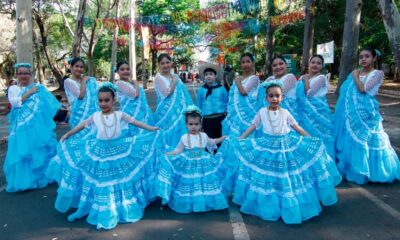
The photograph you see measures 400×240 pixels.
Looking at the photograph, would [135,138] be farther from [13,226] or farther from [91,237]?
[13,226]

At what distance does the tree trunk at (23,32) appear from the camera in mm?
9797

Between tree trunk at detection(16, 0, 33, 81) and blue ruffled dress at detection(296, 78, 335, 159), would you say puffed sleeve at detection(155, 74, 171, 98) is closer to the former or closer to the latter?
blue ruffled dress at detection(296, 78, 335, 159)

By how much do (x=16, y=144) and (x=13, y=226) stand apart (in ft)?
5.51

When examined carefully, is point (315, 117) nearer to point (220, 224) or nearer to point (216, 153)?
point (216, 153)

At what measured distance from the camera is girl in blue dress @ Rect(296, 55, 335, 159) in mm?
6012

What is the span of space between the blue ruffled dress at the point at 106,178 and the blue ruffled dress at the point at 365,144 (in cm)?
309

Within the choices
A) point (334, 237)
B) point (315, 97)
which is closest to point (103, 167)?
point (334, 237)

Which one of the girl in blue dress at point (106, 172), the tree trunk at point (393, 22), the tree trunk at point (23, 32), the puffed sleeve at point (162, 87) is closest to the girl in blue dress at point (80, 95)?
the puffed sleeve at point (162, 87)

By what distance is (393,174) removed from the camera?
558cm

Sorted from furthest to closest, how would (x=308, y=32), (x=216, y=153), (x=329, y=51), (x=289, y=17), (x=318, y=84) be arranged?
(x=329, y=51) → (x=308, y=32) → (x=289, y=17) → (x=318, y=84) → (x=216, y=153)

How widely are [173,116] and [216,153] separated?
5.08ft

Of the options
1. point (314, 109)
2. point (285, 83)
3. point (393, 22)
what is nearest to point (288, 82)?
point (285, 83)

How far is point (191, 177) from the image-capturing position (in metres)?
4.70

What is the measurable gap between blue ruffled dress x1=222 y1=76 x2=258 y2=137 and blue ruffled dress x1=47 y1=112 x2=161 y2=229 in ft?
5.56
